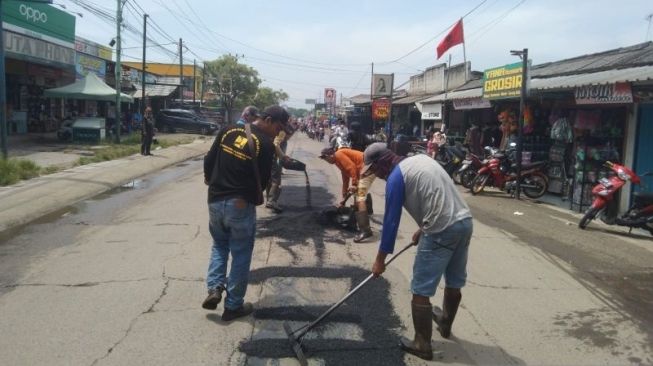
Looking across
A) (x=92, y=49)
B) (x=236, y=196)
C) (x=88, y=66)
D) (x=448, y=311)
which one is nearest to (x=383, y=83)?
(x=88, y=66)

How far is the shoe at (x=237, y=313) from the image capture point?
4488 mm

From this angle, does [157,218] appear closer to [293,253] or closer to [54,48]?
[293,253]

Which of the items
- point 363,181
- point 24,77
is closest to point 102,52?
point 24,77

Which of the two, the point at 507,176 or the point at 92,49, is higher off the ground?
the point at 92,49

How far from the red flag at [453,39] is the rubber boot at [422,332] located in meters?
15.7

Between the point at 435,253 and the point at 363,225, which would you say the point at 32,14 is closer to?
the point at 363,225

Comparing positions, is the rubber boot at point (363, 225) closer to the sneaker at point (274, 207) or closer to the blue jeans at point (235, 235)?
the sneaker at point (274, 207)

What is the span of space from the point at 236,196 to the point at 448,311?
6.14ft

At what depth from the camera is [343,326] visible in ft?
14.6

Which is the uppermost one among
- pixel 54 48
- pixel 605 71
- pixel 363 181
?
pixel 54 48

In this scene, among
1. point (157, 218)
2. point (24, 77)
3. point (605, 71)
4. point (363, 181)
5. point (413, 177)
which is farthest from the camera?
point (24, 77)

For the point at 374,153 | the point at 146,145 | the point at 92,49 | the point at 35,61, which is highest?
the point at 92,49

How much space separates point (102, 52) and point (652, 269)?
31.9m

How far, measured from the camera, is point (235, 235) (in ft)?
14.6
